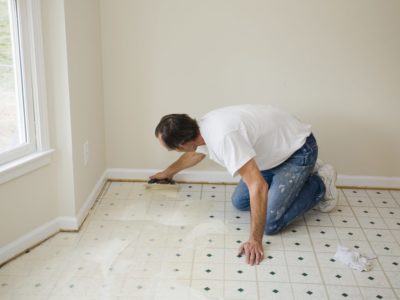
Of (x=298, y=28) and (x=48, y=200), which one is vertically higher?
(x=298, y=28)

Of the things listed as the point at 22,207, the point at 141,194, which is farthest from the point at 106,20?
the point at 22,207

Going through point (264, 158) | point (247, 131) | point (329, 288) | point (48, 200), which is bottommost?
point (329, 288)

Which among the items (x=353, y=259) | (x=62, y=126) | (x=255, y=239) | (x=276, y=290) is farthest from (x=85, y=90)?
(x=353, y=259)

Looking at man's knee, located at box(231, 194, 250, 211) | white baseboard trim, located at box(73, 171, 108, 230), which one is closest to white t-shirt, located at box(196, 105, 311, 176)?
man's knee, located at box(231, 194, 250, 211)

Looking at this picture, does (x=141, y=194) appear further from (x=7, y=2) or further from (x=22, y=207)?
(x=7, y=2)

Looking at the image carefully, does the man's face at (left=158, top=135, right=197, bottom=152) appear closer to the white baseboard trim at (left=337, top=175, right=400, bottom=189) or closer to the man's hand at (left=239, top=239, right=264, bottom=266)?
the man's hand at (left=239, top=239, right=264, bottom=266)

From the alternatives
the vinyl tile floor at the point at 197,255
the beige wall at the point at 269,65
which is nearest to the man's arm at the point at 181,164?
the vinyl tile floor at the point at 197,255

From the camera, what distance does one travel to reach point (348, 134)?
3252 mm

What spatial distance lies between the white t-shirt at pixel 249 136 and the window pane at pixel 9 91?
878mm

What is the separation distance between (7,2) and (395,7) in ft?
7.03

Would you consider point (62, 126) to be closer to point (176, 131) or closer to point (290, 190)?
point (176, 131)

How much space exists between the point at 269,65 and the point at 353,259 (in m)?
1.29

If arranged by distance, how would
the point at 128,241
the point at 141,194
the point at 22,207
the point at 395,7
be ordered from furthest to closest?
1. the point at 141,194
2. the point at 395,7
3. the point at 128,241
4. the point at 22,207

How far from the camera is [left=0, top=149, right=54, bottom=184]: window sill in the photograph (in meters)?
2.27
